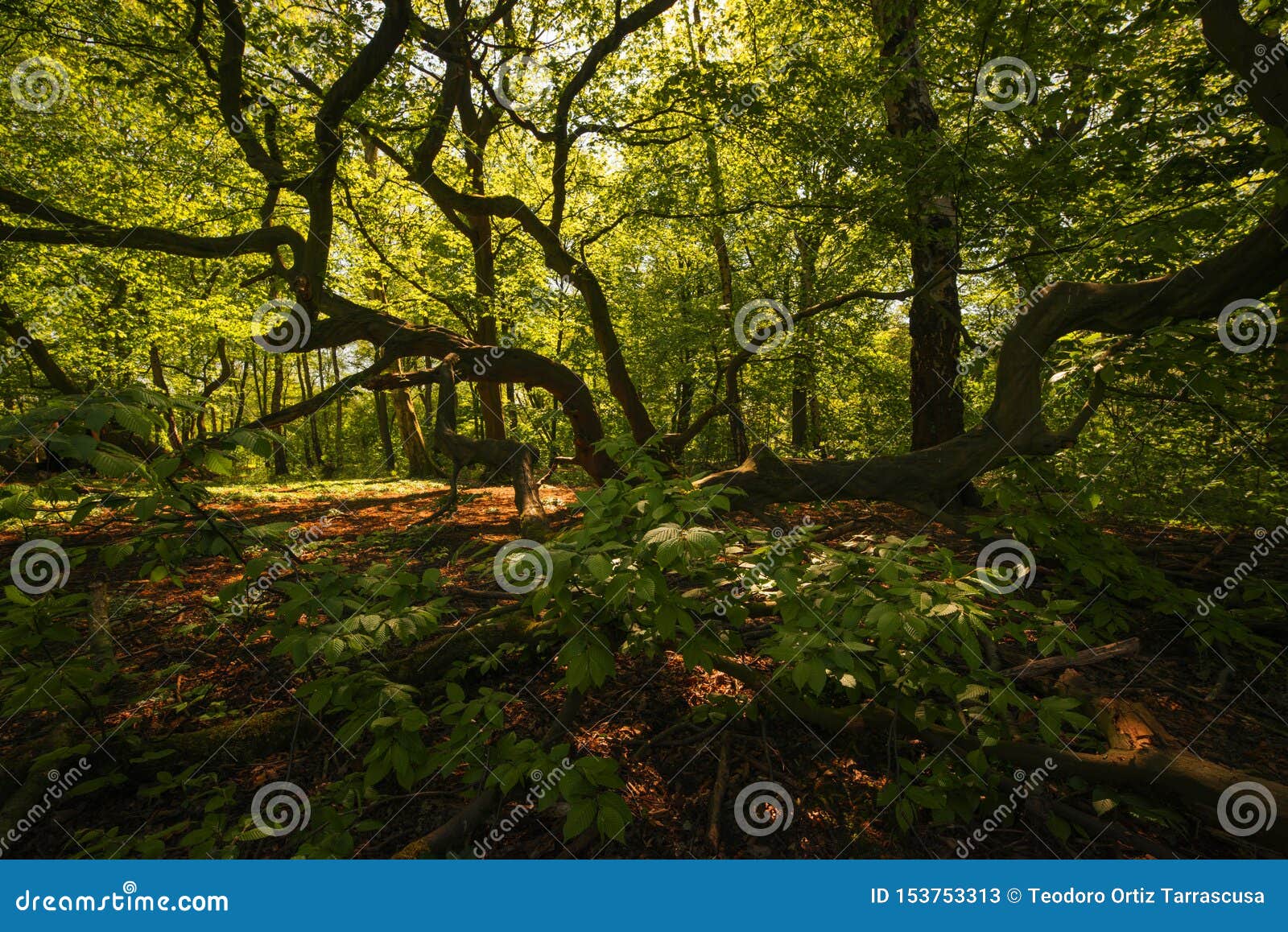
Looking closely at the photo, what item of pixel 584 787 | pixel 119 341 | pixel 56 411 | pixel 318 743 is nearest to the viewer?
pixel 56 411

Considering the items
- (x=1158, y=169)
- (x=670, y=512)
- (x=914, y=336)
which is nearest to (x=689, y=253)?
(x=914, y=336)

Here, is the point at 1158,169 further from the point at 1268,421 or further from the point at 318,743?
the point at 318,743

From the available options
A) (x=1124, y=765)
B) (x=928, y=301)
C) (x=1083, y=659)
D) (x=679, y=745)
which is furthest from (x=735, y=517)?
(x=1124, y=765)

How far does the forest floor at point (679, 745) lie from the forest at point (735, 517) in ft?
0.09

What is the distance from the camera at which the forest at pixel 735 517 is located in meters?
2.34

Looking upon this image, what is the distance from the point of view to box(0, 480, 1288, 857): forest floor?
249cm

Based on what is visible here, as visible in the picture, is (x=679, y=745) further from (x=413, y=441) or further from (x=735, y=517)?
(x=413, y=441)

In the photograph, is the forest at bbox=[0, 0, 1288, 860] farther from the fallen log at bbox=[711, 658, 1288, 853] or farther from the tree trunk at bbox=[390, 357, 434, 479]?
the tree trunk at bbox=[390, 357, 434, 479]

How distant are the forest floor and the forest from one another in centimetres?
3

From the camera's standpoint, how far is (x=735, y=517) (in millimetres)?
6223

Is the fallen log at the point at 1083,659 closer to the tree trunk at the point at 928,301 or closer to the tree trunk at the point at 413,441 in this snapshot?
the tree trunk at the point at 928,301

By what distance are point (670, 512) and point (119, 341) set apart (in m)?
18.2

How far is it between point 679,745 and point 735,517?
3.40 m

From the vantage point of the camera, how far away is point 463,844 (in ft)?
8.10
